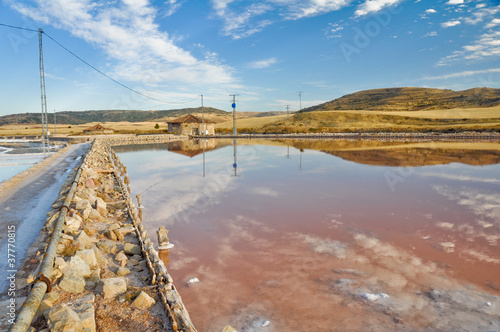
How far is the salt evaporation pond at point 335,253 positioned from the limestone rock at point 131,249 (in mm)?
776

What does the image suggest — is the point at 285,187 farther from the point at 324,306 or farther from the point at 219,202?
the point at 324,306

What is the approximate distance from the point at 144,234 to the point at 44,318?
9.54 feet

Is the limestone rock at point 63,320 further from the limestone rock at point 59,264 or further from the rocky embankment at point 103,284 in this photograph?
the limestone rock at point 59,264

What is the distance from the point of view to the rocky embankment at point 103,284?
11.7ft

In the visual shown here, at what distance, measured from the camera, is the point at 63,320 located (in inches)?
128

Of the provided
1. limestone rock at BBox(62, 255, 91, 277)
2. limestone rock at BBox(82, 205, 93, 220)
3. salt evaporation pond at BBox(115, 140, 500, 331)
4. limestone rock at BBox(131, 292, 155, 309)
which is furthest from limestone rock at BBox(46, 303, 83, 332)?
limestone rock at BBox(82, 205, 93, 220)

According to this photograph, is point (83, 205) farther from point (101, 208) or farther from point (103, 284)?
point (103, 284)

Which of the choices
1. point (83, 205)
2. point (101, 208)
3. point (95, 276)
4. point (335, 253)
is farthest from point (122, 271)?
point (335, 253)

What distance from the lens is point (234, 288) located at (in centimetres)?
546

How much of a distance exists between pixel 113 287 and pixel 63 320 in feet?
3.34

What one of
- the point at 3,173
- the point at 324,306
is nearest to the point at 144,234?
the point at 324,306


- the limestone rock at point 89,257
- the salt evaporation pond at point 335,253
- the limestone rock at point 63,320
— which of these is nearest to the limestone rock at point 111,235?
the salt evaporation pond at point 335,253

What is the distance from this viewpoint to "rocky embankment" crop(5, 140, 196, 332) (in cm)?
357

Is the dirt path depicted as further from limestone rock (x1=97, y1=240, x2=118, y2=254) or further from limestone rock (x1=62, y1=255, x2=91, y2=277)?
limestone rock (x1=97, y1=240, x2=118, y2=254)
